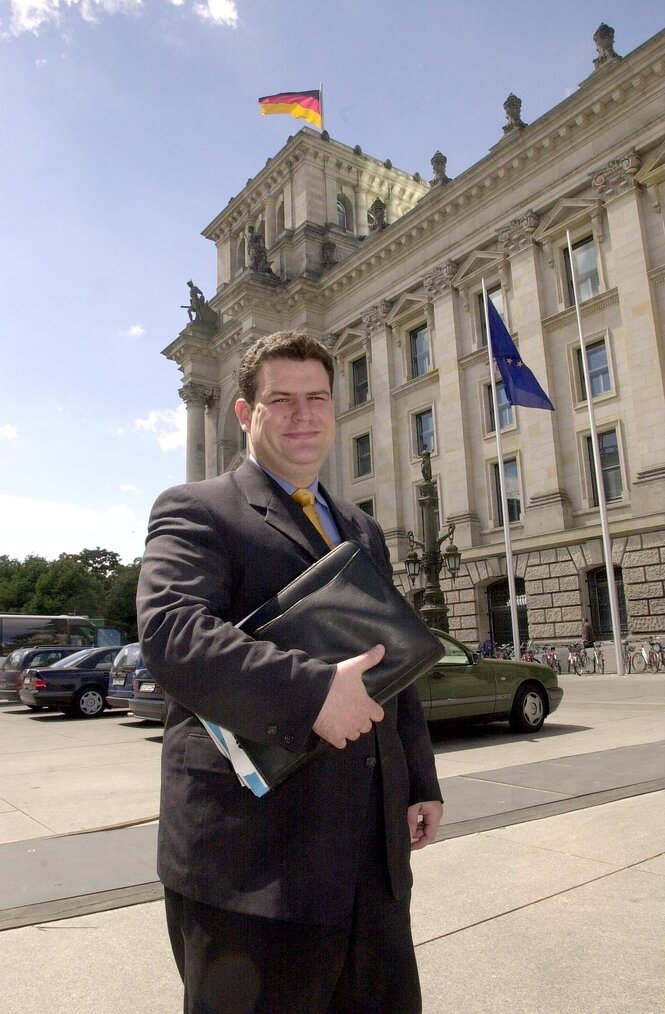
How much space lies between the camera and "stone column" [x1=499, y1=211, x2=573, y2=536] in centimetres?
2595

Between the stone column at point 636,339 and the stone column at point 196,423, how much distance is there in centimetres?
2678

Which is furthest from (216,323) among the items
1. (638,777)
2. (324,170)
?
(638,777)

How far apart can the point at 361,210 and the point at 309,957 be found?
47289mm

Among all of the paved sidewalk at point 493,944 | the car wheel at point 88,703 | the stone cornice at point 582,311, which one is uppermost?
the stone cornice at point 582,311

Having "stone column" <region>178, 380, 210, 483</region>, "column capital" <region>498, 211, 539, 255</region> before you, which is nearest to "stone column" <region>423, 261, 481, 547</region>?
"column capital" <region>498, 211, 539, 255</region>

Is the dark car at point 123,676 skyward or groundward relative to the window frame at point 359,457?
groundward

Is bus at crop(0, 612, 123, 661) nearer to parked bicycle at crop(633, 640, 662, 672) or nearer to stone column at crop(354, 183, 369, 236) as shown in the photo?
parked bicycle at crop(633, 640, 662, 672)

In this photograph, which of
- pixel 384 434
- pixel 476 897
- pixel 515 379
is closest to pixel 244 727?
pixel 476 897

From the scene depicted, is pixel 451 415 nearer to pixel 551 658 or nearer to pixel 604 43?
pixel 551 658

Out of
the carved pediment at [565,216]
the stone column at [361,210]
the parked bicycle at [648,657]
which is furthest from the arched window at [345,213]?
the parked bicycle at [648,657]

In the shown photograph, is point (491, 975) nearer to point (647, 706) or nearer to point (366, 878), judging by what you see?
point (366, 878)

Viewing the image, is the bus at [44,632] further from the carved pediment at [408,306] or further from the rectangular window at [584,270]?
the rectangular window at [584,270]

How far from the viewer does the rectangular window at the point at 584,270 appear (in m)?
26.5

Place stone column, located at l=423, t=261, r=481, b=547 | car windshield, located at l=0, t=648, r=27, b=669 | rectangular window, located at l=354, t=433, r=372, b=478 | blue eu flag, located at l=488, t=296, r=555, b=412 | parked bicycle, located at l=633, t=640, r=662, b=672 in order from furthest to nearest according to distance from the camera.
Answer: rectangular window, located at l=354, t=433, r=372, b=478 → stone column, located at l=423, t=261, r=481, b=547 → blue eu flag, located at l=488, t=296, r=555, b=412 → parked bicycle, located at l=633, t=640, r=662, b=672 → car windshield, located at l=0, t=648, r=27, b=669
